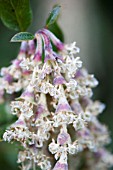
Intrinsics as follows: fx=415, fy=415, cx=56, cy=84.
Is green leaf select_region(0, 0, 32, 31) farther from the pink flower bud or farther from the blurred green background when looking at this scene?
the blurred green background

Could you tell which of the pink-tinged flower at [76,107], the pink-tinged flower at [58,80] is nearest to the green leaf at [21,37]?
the pink-tinged flower at [58,80]

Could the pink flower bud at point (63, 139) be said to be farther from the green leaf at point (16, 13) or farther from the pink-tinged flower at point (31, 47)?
the green leaf at point (16, 13)

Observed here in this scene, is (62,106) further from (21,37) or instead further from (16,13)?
(16,13)

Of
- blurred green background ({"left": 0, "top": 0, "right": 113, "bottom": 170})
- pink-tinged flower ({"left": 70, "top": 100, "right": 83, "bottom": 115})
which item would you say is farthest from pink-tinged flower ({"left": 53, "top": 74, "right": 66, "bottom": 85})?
blurred green background ({"left": 0, "top": 0, "right": 113, "bottom": 170})

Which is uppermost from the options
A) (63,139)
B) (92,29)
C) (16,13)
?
(92,29)

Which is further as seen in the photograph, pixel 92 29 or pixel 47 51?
pixel 92 29

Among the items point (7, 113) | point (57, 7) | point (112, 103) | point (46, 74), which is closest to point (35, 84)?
point (46, 74)

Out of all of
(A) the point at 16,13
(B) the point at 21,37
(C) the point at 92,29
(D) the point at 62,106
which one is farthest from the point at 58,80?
(C) the point at 92,29
